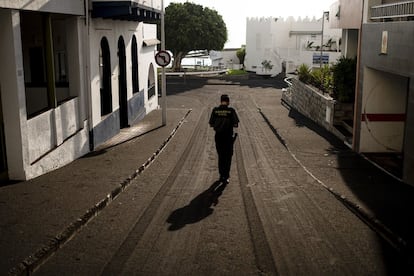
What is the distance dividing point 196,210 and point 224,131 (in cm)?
234

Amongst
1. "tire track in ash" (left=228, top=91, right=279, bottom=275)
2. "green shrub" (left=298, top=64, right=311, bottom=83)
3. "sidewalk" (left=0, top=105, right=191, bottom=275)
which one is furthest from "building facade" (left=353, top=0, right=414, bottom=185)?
"green shrub" (left=298, top=64, right=311, bottom=83)

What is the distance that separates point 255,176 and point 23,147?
15.0 feet

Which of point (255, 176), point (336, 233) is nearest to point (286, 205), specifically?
point (336, 233)

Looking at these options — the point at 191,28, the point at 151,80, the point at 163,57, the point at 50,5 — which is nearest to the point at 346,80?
the point at 163,57

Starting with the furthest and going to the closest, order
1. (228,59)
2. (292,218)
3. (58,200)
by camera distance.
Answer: (228,59)
(58,200)
(292,218)

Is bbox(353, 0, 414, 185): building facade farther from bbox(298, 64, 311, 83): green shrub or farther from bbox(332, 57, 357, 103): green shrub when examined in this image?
bbox(298, 64, 311, 83): green shrub

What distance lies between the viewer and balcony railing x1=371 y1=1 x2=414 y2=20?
36.0ft

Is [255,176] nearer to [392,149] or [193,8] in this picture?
[392,149]

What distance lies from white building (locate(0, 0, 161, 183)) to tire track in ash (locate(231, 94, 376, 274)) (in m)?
4.07

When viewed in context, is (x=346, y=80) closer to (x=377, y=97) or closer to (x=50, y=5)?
(x=377, y=97)

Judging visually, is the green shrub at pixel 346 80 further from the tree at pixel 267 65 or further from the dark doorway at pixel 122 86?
the tree at pixel 267 65

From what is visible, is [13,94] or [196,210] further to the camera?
[13,94]

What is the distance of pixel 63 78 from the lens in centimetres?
1391

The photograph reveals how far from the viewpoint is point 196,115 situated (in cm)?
2159
